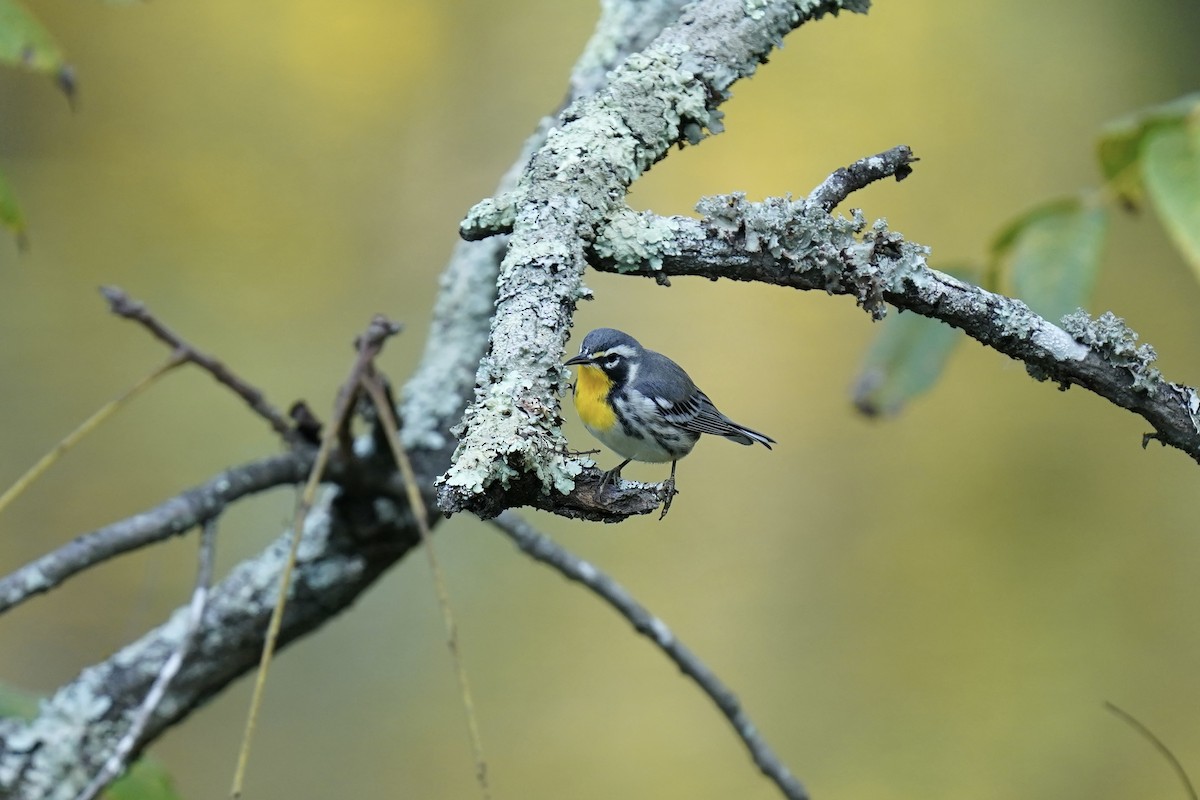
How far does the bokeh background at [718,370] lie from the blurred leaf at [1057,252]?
194 cm

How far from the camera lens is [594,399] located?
5.06ft

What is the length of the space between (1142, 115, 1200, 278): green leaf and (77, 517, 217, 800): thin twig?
1.26m

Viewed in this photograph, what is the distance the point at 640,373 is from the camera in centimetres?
153

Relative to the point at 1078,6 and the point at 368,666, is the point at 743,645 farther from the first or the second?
the point at 1078,6

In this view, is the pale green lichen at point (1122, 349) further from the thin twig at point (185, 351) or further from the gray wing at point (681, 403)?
the thin twig at point (185, 351)

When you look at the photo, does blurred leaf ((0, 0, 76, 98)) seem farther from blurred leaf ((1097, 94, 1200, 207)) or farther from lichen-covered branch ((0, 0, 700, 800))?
blurred leaf ((1097, 94, 1200, 207))

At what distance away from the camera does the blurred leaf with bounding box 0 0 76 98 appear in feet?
3.81

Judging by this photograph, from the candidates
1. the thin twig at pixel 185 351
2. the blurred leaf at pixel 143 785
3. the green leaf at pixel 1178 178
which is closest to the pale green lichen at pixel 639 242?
the green leaf at pixel 1178 178

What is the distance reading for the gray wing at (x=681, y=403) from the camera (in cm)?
148

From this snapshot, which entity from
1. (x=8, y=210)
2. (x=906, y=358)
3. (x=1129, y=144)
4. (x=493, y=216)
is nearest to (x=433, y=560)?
(x=493, y=216)

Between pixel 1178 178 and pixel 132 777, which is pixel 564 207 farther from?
pixel 132 777

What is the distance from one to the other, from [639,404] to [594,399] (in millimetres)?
95

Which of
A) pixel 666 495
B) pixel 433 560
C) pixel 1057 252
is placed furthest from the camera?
pixel 1057 252

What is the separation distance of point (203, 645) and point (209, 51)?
8.66 feet
